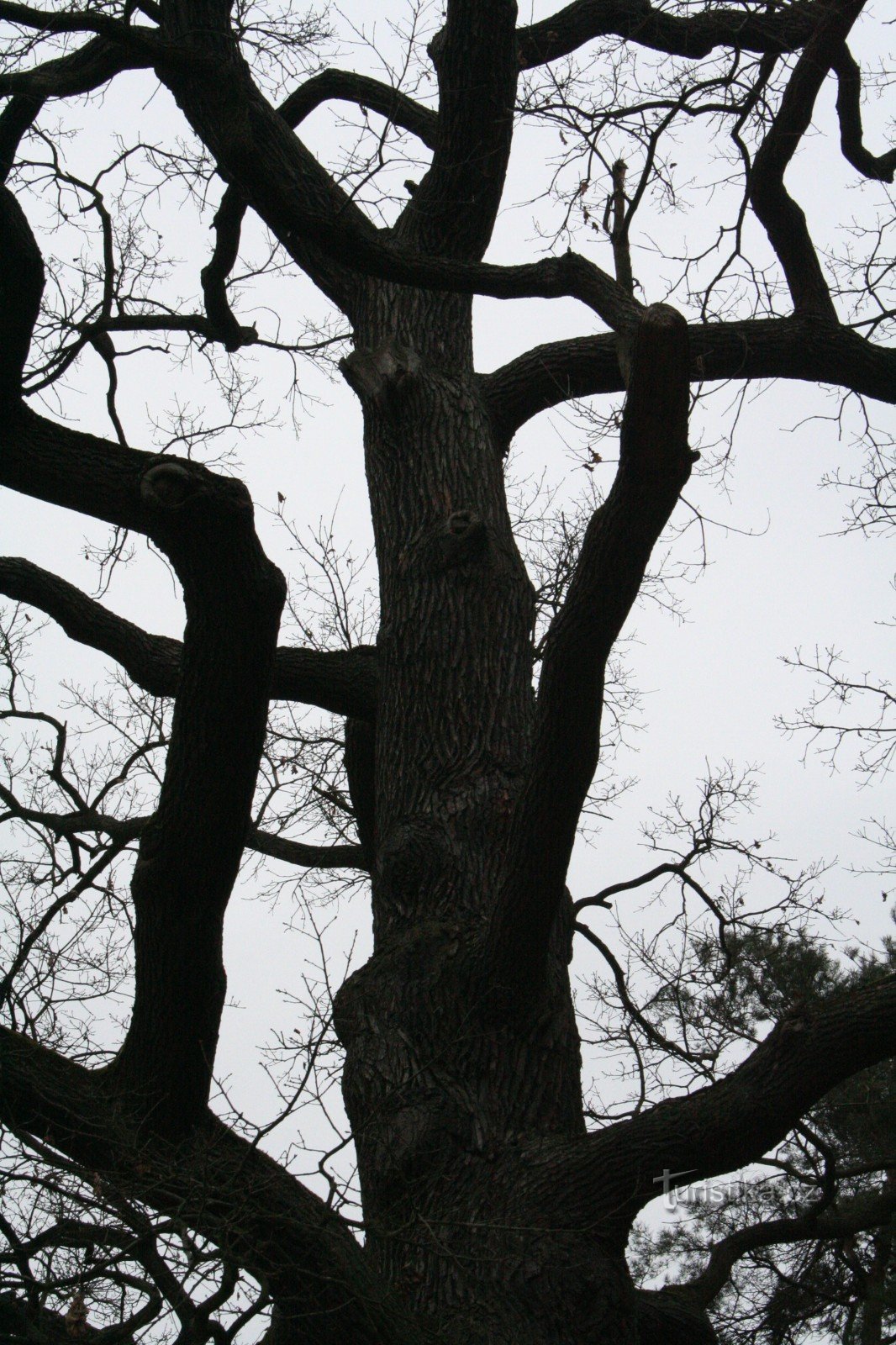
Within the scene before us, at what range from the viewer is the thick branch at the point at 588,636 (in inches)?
94.0

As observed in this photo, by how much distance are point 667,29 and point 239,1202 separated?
4953 millimetres

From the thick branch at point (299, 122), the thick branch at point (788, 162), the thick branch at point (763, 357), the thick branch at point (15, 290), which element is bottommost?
the thick branch at point (15, 290)

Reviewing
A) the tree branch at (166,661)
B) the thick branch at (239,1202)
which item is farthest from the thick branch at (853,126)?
the thick branch at (239,1202)

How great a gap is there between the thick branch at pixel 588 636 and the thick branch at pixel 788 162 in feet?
7.02

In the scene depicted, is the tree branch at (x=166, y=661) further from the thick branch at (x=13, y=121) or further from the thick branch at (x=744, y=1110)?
the thick branch at (x=744, y=1110)

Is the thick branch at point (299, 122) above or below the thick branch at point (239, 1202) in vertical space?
above

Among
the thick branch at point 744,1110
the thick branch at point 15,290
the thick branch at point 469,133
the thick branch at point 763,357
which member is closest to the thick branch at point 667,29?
the thick branch at point 469,133

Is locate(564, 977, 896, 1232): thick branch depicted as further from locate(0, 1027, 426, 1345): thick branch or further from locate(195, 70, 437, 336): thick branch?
locate(195, 70, 437, 336): thick branch

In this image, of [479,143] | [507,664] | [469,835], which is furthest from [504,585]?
[479,143]

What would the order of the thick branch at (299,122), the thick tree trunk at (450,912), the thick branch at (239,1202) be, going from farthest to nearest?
the thick branch at (299,122) < the thick tree trunk at (450,912) < the thick branch at (239,1202)

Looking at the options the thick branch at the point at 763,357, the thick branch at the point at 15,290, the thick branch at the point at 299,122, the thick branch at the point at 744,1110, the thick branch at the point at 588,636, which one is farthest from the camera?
the thick branch at the point at 299,122

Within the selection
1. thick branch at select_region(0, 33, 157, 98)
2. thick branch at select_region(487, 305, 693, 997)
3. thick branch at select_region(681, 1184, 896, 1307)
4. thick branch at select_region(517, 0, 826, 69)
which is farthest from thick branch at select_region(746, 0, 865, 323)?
thick branch at select_region(681, 1184, 896, 1307)

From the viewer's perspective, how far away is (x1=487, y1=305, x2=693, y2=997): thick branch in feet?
7.84

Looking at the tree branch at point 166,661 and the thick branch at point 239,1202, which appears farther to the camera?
the tree branch at point 166,661
